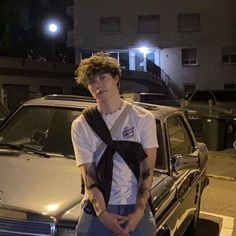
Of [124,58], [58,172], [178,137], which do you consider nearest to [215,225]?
[178,137]

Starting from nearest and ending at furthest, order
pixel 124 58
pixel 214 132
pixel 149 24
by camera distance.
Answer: pixel 214 132 < pixel 149 24 < pixel 124 58

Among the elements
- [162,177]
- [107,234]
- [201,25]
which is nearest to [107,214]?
[107,234]

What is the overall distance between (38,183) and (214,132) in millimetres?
12599

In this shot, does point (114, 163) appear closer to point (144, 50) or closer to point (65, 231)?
point (65, 231)

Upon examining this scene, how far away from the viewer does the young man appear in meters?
3.23

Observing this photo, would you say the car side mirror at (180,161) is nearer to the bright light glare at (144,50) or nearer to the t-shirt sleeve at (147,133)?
the t-shirt sleeve at (147,133)

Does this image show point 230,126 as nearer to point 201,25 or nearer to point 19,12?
point 201,25

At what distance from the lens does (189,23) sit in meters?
43.1

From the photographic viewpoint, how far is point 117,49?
4481cm

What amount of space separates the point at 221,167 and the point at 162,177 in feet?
27.0

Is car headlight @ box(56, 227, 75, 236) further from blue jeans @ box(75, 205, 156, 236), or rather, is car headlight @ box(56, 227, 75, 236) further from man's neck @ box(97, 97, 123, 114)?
man's neck @ box(97, 97, 123, 114)

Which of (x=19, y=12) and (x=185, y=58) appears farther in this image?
(x=19, y=12)

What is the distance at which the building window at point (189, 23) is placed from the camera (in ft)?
141

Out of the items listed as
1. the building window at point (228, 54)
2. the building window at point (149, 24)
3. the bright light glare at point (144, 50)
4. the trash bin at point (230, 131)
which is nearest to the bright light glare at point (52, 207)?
the trash bin at point (230, 131)
